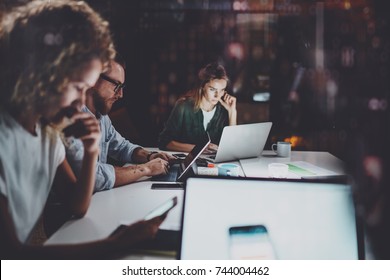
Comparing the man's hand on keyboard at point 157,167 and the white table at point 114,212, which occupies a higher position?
the man's hand on keyboard at point 157,167

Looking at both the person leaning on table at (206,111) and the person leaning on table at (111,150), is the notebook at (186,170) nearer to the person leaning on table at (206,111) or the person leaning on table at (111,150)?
the person leaning on table at (111,150)

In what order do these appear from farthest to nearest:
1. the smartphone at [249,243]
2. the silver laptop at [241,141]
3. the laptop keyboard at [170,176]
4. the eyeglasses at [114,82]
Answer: the silver laptop at [241,141], the eyeglasses at [114,82], the laptop keyboard at [170,176], the smartphone at [249,243]

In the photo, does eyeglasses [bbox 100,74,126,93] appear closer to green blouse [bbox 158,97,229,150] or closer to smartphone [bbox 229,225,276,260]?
green blouse [bbox 158,97,229,150]

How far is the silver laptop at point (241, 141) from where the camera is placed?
6.02ft

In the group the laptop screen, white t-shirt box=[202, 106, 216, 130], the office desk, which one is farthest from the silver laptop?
the laptop screen

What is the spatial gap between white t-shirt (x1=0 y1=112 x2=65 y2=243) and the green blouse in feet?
4.18

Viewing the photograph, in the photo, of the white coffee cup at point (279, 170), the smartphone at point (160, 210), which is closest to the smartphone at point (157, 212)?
the smartphone at point (160, 210)

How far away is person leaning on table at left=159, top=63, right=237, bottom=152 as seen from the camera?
8.40ft

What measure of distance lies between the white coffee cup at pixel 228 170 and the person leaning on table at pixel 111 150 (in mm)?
280

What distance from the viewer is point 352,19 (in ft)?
6.24

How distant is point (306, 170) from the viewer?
1783mm

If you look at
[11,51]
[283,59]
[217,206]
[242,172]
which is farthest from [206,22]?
[217,206]

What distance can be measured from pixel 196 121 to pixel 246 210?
1.58 m

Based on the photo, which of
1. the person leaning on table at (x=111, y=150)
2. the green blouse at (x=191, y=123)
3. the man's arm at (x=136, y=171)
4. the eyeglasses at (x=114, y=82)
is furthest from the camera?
the green blouse at (x=191, y=123)
